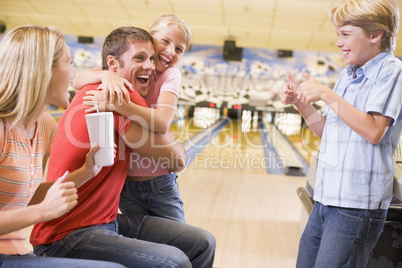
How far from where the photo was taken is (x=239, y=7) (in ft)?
26.3

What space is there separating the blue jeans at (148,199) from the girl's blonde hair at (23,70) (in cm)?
58

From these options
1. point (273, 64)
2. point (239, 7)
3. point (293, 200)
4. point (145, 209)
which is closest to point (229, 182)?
point (293, 200)

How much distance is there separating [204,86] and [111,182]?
10345 mm

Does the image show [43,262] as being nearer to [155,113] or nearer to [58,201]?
[58,201]

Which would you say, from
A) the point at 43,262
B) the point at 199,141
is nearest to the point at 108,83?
the point at 43,262

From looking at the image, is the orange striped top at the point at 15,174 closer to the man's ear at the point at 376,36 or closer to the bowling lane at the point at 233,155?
the man's ear at the point at 376,36

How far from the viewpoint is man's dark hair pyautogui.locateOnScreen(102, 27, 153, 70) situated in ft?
5.00

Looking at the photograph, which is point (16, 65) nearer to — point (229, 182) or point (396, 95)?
point (396, 95)

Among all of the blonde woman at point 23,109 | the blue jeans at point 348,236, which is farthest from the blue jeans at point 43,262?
the blue jeans at point 348,236

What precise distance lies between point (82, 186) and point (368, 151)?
0.85 m

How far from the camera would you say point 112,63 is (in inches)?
61.2

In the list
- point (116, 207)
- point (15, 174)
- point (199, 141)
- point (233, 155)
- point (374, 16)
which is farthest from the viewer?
point (199, 141)

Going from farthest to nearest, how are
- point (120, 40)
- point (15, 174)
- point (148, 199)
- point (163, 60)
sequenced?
point (163, 60) → point (148, 199) → point (120, 40) → point (15, 174)

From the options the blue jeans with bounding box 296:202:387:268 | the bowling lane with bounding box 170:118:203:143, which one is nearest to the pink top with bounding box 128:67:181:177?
the blue jeans with bounding box 296:202:387:268
